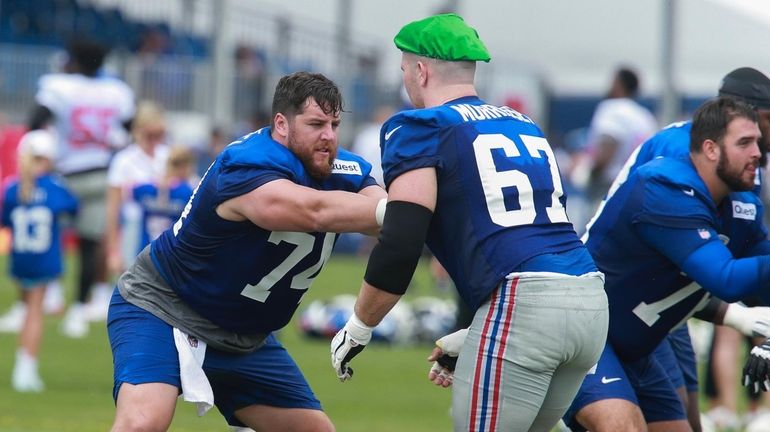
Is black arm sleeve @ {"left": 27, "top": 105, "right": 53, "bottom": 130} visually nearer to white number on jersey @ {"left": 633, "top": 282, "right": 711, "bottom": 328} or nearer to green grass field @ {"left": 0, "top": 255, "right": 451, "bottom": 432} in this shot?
green grass field @ {"left": 0, "top": 255, "right": 451, "bottom": 432}

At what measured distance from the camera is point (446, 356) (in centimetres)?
529

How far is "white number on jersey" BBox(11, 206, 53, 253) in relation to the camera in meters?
11.2

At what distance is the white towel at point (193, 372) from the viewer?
576 cm

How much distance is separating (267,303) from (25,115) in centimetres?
1681

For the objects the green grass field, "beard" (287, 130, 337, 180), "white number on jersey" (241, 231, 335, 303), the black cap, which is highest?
the black cap

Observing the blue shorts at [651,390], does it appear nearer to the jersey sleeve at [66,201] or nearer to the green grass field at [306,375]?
the green grass field at [306,375]

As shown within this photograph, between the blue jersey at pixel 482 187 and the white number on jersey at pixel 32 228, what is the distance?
22.2 feet

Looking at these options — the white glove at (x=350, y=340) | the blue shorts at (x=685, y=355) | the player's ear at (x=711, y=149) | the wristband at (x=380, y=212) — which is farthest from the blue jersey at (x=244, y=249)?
the blue shorts at (x=685, y=355)

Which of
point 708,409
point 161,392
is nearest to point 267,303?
point 161,392

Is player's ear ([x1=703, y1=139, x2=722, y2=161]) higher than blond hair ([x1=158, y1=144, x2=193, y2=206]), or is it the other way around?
player's ear ([x1=703, y1=139, x2=722, y2=161])

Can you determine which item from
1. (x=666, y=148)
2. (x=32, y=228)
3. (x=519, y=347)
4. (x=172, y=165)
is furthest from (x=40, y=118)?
(x=519, y=347)

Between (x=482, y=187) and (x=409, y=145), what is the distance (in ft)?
0.95

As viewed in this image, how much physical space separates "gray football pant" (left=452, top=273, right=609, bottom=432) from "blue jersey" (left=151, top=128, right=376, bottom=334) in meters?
1.02

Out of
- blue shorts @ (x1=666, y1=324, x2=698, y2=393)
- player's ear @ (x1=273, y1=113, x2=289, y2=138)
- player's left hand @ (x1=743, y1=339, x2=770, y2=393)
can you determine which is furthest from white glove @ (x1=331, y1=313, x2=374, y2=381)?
blue shorts @ (x1=666, y1=324, x2=698, y2=393)
